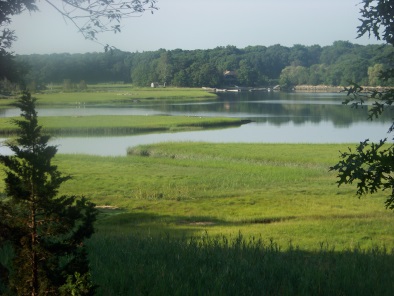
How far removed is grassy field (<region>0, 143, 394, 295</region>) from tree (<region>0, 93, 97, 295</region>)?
7.68 feet

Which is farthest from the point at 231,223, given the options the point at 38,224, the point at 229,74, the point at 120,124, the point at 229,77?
the point at 229,74

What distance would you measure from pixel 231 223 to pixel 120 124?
43973mm

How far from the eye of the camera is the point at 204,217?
2006 centimetres

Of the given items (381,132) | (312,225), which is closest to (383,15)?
(312,225)

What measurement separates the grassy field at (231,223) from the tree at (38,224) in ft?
7.68

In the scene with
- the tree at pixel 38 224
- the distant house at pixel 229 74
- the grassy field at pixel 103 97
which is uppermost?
the distant house at pixel 229 74

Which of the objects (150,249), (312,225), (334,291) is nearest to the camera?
(334,291)

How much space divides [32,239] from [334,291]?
13.5ft

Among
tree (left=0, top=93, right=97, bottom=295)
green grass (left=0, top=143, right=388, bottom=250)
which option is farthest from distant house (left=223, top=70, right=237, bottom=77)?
tree (left=0, top=93, right=97, bottom=295)

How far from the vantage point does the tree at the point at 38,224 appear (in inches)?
130

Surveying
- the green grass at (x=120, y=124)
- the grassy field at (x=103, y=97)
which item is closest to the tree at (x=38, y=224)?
the green grass at (x=120, y=124)

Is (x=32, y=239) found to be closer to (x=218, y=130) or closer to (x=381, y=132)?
(x=381, y=132)

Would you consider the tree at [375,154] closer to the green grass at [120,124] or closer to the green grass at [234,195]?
the green grass at [234,195]

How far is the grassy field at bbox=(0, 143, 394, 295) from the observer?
6430 millimetres
